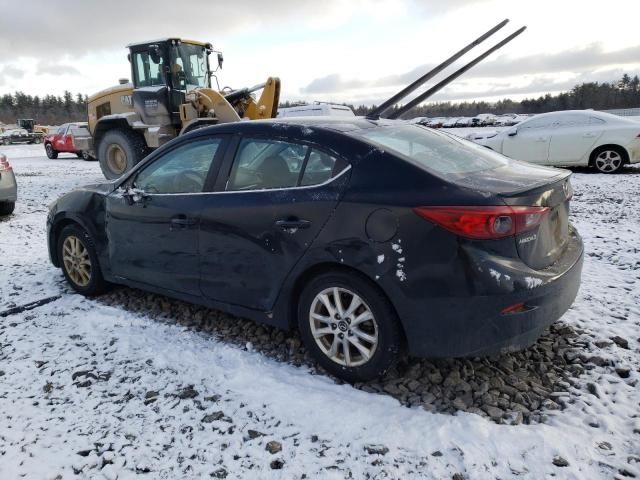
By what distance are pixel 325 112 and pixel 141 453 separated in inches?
637

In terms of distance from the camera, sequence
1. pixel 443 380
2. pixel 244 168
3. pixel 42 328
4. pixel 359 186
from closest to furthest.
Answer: pixel 359 186
pixel 443 380
pixel 244 168
pixel 42 328

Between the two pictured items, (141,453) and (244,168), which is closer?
(141,453)

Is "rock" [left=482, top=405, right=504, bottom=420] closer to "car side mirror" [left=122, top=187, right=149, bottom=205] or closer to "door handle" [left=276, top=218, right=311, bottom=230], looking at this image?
"door handle" [left=276, top=218, right=311, bottom=230]

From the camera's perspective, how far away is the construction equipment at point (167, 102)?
10844 mm

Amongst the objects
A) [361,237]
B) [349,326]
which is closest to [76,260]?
[349,326]

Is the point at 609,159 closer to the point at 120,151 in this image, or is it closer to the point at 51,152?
the point at 120,151

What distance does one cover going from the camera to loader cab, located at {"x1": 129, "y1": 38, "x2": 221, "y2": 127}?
433 inches

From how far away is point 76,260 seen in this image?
4484mm

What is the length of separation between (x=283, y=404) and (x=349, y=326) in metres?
0.58

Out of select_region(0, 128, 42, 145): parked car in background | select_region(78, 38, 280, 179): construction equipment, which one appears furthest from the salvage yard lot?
select_region(0, 128, 42, 145): parked car in background

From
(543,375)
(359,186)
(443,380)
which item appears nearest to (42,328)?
(359,186)

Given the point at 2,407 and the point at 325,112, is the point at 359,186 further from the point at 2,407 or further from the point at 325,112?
the point at 325,112

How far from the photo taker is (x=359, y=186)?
2.78 metres

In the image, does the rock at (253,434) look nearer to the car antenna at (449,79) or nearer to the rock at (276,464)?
Result: the rock at (276,464)
